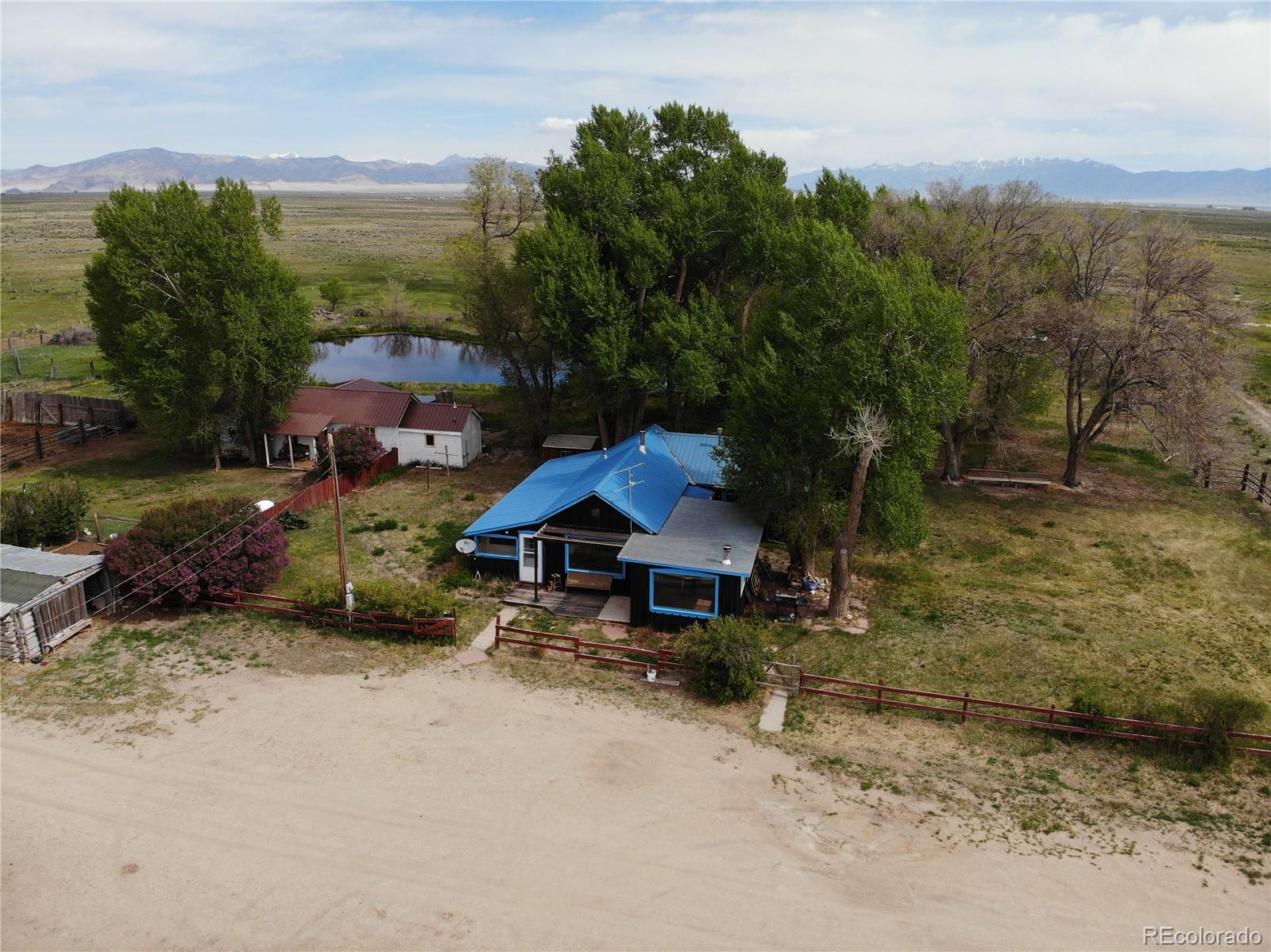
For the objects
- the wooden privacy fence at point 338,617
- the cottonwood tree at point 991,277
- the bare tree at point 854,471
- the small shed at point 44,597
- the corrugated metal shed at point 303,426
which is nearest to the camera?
the small shed at point 44,597

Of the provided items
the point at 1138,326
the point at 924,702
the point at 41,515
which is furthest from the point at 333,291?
the point at 924,702

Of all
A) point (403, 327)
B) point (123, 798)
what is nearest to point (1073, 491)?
point (123, 798)

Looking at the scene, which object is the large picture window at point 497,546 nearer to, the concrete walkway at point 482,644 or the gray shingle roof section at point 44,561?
the concrete walkway at point 482,644

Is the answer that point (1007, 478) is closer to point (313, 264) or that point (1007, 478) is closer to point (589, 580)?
point (589, 580)

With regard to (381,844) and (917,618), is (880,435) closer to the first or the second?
(917,618)

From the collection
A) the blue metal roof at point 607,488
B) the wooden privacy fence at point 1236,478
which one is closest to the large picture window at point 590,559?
the blue metal roof at point 607,488

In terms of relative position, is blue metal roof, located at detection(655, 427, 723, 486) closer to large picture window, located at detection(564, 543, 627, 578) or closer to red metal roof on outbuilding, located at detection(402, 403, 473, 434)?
large picture window, located at detection(564, 543, 627, 578)
